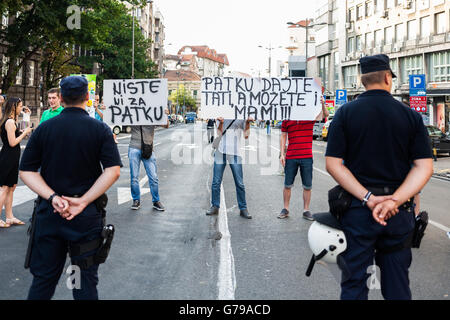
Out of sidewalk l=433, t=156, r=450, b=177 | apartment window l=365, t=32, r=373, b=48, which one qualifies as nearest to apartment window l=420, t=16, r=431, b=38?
apartment window l=365, t=32, r=373, b=48


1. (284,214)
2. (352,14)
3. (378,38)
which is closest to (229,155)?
(284,214)

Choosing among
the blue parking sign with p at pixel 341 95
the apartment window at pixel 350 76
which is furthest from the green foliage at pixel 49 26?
the apartment window at pixel 350 76

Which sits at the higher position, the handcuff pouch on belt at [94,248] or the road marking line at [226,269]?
the handcuff pouch on belt at [94,248]

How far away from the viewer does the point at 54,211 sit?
3348mm

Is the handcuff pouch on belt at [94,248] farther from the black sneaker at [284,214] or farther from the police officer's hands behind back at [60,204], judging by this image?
the black sneaker at [284,214]

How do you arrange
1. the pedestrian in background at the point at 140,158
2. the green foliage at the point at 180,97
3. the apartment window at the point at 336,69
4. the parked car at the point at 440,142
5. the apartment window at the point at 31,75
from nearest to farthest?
the pedestrian in background at the point at 140,158 → the parked car at the point at 440,142 → the apartment window at the point at 31,75 → the apartment window at the point at 336,69 → the green foliage at the point at 180,97

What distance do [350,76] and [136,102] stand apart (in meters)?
51.7

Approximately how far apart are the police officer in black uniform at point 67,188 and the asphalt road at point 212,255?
3.59 ft

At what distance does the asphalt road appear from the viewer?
180 inches

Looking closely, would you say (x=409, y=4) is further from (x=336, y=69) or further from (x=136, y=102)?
(x=136, y=102)

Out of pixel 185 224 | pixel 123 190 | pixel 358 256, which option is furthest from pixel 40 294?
pixel 123 190

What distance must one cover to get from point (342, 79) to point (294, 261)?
55.7m

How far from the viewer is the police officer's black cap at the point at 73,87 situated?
3.44 metres

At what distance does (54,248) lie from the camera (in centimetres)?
338
